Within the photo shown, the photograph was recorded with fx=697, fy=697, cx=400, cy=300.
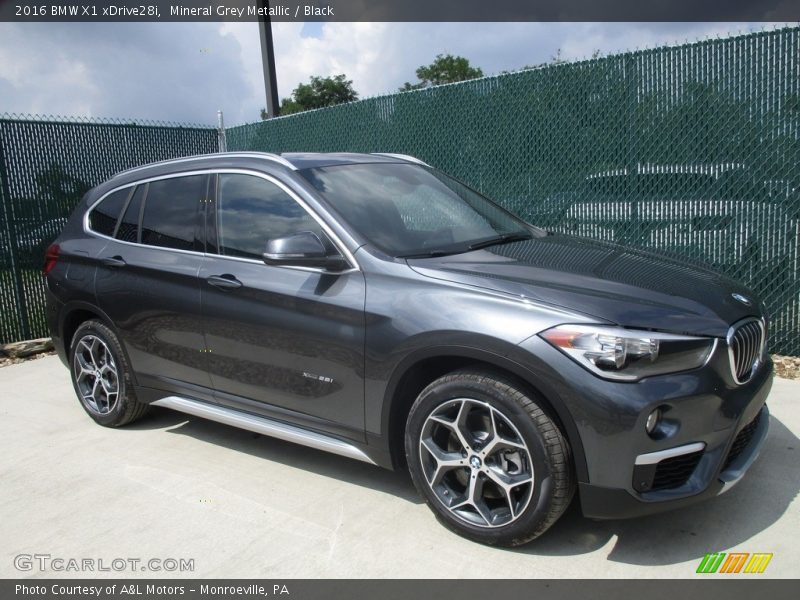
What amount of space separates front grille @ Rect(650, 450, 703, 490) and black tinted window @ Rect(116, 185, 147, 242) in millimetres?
3506

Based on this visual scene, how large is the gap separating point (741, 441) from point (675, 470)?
53 centimetres

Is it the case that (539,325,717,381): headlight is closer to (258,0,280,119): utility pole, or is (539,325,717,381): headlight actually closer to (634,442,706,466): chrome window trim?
(634,442,706,466): chrome window trim

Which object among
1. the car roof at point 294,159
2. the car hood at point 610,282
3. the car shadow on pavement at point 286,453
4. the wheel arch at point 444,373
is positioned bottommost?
the car shadow on pavement at point 286,453

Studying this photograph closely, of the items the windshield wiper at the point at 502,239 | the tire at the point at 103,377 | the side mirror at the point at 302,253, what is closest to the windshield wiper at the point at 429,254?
the windshield wiper at the point at 502,239

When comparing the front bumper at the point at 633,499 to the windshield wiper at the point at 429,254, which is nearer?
the front bumper at the point at 633,499

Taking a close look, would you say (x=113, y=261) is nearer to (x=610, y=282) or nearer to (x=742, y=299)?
(x=610, y=282)

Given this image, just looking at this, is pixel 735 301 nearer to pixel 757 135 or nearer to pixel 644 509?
pixel 644 509

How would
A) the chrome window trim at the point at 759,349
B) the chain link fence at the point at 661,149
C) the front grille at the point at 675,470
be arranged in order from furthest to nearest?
the chain link fence at the point at 661,149 < the chrome window trim at the point at 759,349 < the front grille at the point at 675,470

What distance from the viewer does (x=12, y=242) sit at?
780 cm

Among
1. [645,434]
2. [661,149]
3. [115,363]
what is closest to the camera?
[645,434]

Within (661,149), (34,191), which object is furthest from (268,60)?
(661,149)

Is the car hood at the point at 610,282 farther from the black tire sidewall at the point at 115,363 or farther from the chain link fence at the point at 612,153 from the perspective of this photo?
the black tire sidewall at the point at 115,363

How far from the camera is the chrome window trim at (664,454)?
2777 millimetres

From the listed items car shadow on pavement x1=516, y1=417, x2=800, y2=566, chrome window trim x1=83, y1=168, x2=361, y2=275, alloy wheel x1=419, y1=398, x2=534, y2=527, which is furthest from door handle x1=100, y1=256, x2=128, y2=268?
car shadow on pavement x1=516, y1=417, x2=800, y2=566
